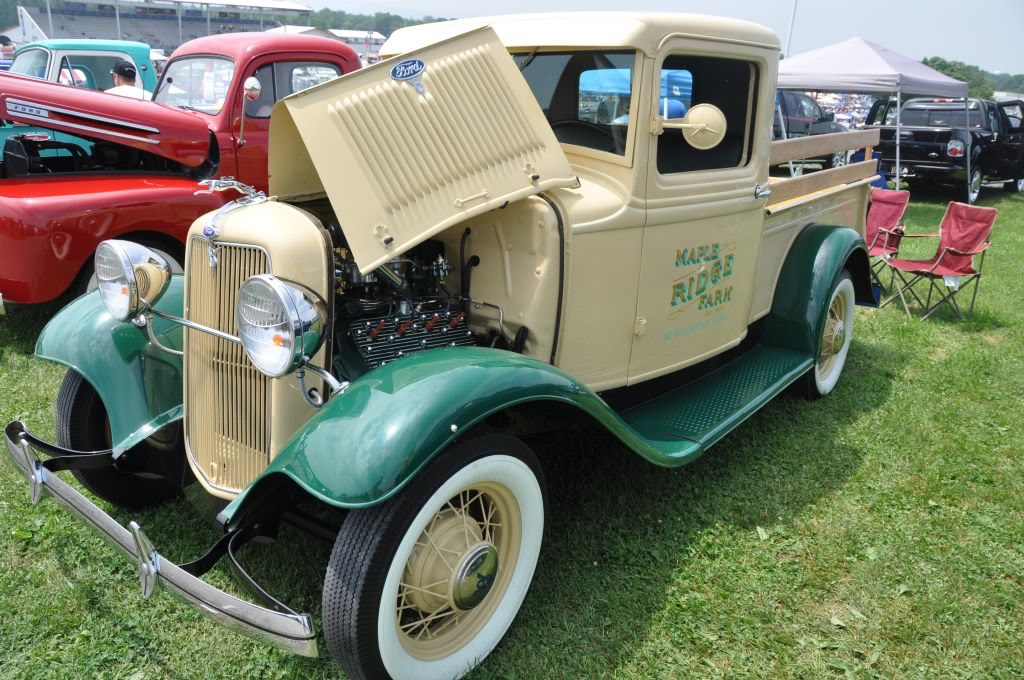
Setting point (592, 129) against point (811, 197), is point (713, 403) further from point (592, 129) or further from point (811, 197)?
point (811, 197)

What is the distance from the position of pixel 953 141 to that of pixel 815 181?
961 cm

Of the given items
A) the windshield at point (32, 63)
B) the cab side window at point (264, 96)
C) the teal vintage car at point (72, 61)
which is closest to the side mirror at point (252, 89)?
the cab side window at point (264, 96)

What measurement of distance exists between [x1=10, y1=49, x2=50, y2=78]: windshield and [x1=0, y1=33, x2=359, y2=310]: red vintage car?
9.01 ft

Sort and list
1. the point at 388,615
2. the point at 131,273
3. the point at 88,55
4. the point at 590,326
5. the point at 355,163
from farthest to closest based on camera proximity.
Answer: the point at 88,55 → the point at 590,326 → the point at 131,273 → the point at 355,163 → the point at 388,615

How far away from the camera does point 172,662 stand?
232 centimetres

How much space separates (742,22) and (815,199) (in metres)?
1.35

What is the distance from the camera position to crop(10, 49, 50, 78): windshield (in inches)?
320

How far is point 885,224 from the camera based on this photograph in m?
6.79

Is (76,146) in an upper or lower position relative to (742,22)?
lower

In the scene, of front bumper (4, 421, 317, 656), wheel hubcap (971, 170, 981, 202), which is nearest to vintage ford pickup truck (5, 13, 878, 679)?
front bumper (4, 421, 317, 656)

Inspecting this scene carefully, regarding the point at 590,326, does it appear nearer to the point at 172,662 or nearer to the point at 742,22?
the point at 742,22

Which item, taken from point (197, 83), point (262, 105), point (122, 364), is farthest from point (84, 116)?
point (122, 364)

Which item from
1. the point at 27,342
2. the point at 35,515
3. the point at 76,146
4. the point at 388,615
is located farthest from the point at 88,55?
the point at 388,615

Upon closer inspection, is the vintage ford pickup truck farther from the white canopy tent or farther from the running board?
the white canopy tent
